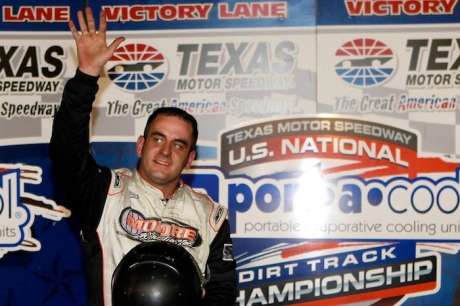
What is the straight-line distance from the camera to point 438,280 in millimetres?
3363

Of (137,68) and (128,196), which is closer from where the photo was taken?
(128,196)

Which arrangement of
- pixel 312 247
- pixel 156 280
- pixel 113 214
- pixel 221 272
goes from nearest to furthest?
pixel 156 280 → pixel 113 214 → pixel 221 272 → pixel 312 247

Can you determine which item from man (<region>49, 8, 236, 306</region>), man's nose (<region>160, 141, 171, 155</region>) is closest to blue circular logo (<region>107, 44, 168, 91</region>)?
man (<region>49, 8, 236, 306</region>)

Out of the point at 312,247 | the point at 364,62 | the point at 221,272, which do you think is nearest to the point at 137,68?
the point at 364,62

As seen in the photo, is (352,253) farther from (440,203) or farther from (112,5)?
(112,5)

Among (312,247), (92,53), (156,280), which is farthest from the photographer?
(312,247)

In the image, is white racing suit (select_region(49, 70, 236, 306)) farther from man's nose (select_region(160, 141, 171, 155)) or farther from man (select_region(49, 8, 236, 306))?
man's nose (select_region(160, 141, 171, 155))

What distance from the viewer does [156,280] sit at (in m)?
1.71

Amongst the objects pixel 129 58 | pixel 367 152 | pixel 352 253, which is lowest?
pixel 352 253

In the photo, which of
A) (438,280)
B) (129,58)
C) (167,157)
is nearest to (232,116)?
(129,58)

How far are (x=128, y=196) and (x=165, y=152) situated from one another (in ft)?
0.70

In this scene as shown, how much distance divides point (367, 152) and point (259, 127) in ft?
1.86

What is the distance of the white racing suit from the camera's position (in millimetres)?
2104

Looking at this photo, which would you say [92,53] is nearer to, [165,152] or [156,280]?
[165,152]
